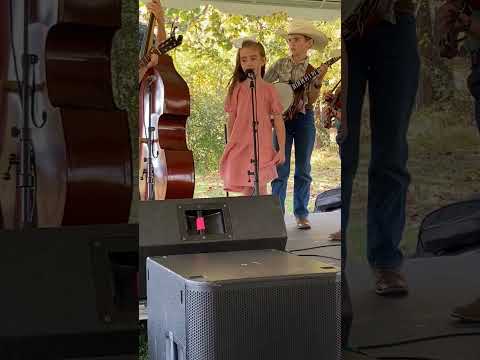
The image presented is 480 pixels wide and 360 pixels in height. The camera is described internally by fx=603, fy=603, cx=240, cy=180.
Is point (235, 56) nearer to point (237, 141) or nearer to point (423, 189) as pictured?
point (237, 141)

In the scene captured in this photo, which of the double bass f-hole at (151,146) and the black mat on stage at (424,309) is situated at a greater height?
the double bass f-hole at (151,146)

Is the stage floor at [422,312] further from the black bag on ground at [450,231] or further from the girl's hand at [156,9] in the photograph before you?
the girl's hand at [156,9]

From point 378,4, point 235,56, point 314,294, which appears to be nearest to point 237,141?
point 235,56

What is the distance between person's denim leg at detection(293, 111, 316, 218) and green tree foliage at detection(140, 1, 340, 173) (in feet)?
0.74

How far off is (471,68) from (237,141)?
5.34 ft

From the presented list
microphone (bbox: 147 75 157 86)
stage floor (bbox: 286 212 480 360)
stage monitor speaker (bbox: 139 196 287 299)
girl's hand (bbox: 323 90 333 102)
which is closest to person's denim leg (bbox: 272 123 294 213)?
girl's hand (bbox: 323 90 333 102)

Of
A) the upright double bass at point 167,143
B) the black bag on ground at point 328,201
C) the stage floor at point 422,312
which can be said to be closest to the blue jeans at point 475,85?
the stage floor at point 422,312

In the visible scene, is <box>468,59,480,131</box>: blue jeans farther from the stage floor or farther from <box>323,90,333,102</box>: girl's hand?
<box>323,90,333,102</box>: girl's hand

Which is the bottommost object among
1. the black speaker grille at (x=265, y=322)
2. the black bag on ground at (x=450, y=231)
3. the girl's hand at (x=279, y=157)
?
the black speaker grille at (x=265, y=322)

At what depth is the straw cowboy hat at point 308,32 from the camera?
95.6 inches

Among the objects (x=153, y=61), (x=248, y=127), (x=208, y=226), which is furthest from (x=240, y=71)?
(x=208, y=226)

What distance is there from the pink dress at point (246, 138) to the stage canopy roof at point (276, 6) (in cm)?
31

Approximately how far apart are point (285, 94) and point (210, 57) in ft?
1.47

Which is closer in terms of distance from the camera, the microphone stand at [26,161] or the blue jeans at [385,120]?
the microphone stand at [26,161]
